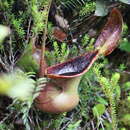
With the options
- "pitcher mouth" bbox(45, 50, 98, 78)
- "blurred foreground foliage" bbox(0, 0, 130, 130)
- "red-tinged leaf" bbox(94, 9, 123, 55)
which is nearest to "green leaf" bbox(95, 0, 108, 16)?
"blurred foreground foliage" bbox(0, 0, 130, 130)

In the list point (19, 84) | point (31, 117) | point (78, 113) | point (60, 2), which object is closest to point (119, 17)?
point (60, 2)

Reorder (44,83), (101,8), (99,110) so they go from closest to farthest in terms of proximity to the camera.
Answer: (44,83), (99,110), (101,8)

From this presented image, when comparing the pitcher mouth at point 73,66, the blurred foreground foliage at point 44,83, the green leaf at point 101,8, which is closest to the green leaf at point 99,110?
the blurred foreground foliage at point 44,83

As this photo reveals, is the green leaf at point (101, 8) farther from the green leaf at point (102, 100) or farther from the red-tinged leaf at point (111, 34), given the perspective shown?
the green leaf at point (102, 100)

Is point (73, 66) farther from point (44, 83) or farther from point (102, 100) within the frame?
point (102, 100)

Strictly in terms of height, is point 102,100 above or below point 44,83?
below

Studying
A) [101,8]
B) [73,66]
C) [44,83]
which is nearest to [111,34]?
[101,8]

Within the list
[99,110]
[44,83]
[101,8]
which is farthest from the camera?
[101,8]
